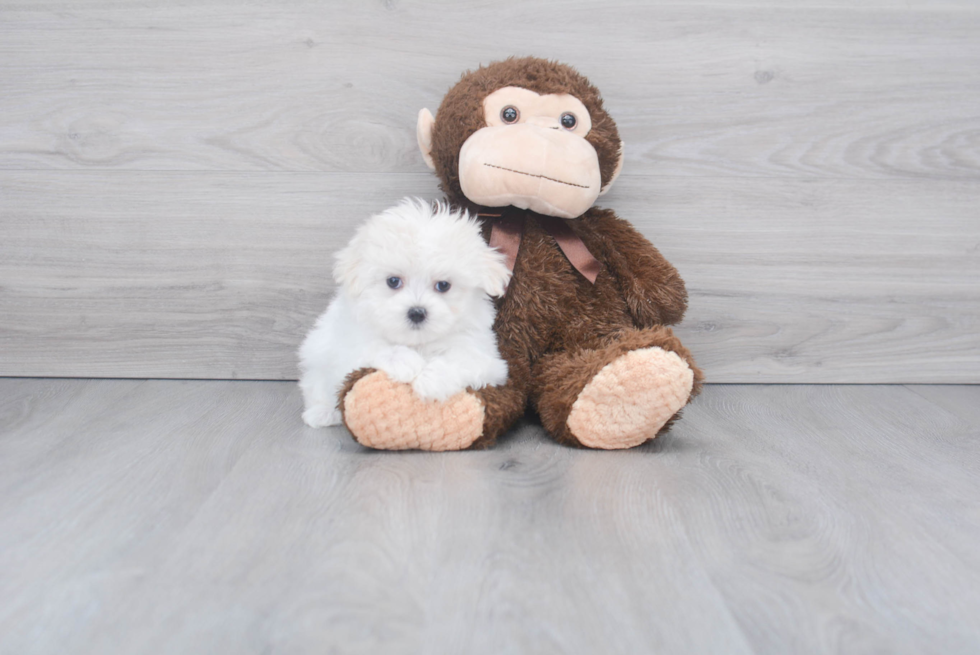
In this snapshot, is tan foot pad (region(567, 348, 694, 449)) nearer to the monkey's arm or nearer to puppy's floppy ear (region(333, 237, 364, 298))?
the monkey's arm

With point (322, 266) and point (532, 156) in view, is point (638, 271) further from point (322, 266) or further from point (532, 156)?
point (322, 266)

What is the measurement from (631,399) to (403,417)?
0.28 metres

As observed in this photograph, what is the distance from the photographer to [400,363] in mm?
863

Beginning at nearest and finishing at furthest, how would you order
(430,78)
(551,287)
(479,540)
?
1. (479,540)
2. (551,287)
3. (430,78)

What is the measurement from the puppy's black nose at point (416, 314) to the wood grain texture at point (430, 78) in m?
0.38

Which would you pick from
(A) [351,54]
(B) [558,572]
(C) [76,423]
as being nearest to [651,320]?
(B) [558,572]

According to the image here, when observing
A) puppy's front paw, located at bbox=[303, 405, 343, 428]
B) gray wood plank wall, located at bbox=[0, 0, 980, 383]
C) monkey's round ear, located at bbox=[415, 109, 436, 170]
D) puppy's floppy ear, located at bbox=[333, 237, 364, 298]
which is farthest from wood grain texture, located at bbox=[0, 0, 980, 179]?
puppy's front paw, located at bbox=[303, 405, 343, 428]

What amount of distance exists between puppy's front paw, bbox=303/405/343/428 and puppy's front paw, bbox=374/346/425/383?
16 centimetres

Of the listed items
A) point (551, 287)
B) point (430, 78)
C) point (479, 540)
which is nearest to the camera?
point (479, 540)

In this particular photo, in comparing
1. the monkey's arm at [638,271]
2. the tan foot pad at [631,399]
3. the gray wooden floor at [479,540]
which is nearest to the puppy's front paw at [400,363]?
the gray wooden floor at [479,540]

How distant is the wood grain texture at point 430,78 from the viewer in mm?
1111

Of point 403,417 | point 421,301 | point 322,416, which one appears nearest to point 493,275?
point 421,301

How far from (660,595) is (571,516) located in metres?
0.15

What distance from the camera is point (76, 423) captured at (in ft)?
3.26
